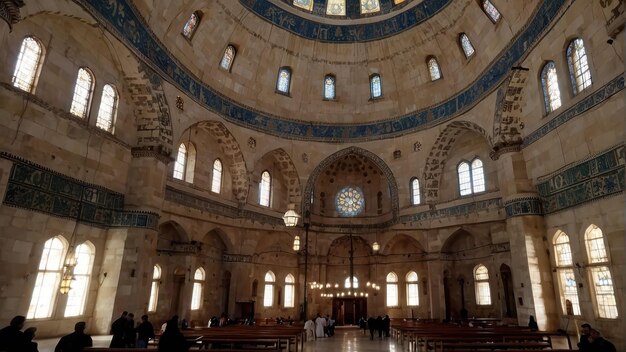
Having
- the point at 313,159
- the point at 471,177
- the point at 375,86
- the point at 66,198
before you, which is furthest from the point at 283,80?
the point at 66,198

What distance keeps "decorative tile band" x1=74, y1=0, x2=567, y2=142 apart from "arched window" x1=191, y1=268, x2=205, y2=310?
7.56 m

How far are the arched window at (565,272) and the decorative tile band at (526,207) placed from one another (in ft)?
3.59

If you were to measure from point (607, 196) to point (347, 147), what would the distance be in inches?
539

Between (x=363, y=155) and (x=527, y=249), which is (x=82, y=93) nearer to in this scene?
(x=363, y=155)

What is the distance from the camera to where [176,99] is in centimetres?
1633

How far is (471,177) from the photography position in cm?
1973

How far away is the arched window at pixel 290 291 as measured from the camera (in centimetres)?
2217

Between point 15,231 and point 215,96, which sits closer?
point 15,231

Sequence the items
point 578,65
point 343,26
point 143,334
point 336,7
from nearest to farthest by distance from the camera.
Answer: point 143,334 → point 578,65 → point 343,26 → point 336,7

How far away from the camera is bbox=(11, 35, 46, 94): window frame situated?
1095 centimetres

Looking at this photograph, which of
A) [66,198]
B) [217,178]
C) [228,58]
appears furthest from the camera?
[217,178]

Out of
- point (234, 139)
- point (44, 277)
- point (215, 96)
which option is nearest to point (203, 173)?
point (234, 139)

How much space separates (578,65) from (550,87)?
1.55 meters

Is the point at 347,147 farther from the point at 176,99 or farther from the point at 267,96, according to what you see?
the point at 176,99
